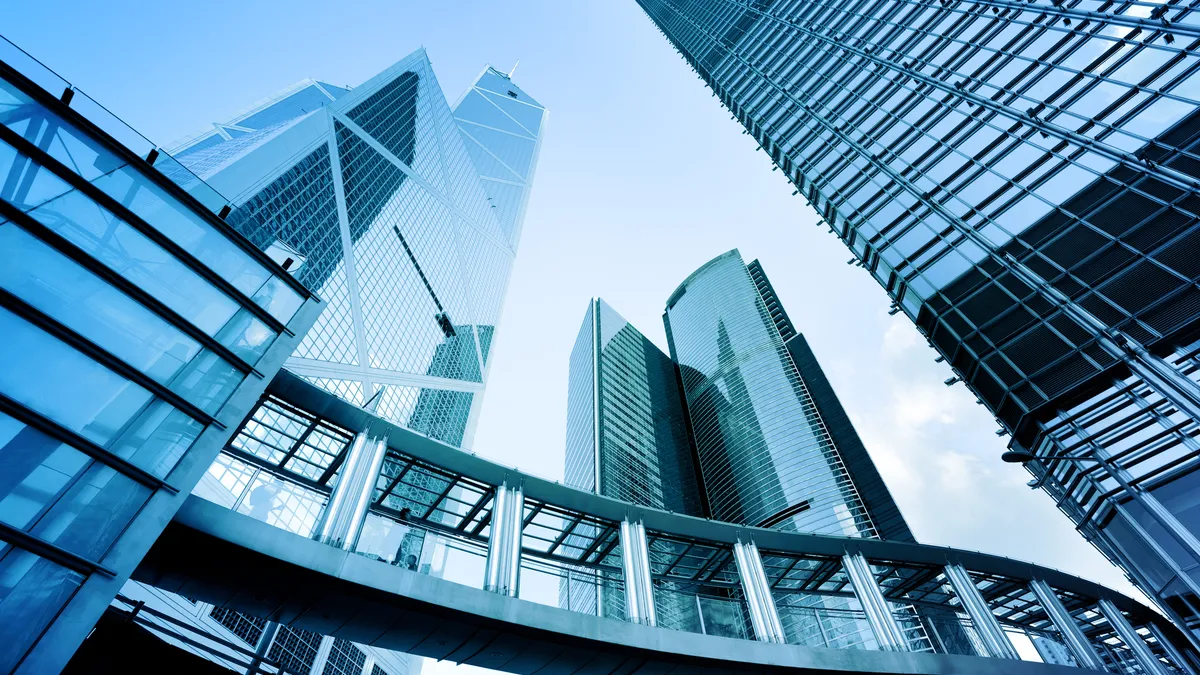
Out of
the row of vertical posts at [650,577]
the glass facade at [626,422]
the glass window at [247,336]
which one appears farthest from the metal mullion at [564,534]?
the glass facade at [626,422]

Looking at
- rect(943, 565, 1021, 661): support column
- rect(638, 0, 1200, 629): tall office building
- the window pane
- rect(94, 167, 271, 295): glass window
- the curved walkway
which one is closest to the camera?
the window pane

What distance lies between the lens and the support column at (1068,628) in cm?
2547

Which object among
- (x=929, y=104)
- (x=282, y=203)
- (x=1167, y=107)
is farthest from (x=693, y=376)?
(x=1167, y=107)

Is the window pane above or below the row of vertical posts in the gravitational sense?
below

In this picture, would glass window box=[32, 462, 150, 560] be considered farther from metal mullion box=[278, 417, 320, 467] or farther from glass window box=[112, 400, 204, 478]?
metal mullion box=[278, 417, 320, 467]

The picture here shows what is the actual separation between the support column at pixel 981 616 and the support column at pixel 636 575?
14.8 m

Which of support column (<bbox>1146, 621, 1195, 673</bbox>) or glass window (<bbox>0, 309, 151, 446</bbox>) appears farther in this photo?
support column (<bbox>1146, 621, 1195, 673</bbox>)

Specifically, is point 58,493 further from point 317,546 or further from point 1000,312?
point 1000,312

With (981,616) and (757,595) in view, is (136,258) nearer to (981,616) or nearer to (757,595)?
(757,595)

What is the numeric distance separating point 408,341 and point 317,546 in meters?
74.2

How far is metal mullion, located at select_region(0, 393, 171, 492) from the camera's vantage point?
9.57 m

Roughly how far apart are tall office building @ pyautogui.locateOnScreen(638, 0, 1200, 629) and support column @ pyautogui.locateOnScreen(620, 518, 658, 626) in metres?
14.4

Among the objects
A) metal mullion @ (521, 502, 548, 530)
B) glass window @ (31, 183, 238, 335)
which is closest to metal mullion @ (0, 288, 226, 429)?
glass window @ (31, 183, 238, 335)

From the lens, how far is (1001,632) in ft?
80.5
